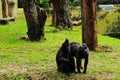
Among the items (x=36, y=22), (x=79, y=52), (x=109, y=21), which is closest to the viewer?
(x=79, y=52)

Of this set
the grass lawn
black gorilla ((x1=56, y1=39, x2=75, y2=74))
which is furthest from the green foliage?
black gorilla ((x1=56, y1=39, x2=75, y2=74))

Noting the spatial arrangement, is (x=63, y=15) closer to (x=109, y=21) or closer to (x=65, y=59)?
(x=109, y=21)

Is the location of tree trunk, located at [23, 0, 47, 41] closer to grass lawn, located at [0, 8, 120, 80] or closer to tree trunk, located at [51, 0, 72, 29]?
grass lawn, located at [0, 8, 120, 80]

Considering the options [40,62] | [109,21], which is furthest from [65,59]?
[109,21]

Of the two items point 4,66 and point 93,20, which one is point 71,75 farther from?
point 93,20

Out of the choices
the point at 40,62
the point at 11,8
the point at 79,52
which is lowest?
the point at 40,62

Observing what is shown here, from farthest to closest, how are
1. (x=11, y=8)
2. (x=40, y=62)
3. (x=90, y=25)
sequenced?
(x=11, y=8)
(x=90, y=25)
(x=40, y=62)

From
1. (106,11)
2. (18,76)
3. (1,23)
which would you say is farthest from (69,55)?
(106,11)

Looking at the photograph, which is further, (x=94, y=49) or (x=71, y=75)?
(x=94, y=49)

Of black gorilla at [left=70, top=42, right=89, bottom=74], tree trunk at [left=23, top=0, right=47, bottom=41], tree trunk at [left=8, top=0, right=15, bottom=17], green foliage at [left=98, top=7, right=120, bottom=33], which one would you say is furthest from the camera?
tree trunk at [left=8, top=0, right=15, bottom=17]

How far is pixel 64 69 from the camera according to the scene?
29.3ft

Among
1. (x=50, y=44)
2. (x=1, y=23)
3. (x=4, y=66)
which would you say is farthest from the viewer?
(x=1, y=23)

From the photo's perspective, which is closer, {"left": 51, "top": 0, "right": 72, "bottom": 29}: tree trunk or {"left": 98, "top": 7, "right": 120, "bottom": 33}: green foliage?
{"left": 51, "top": 0, "right": 72, "bottom": 29}: tree trunk

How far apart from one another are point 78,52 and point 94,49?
13.0 ft
